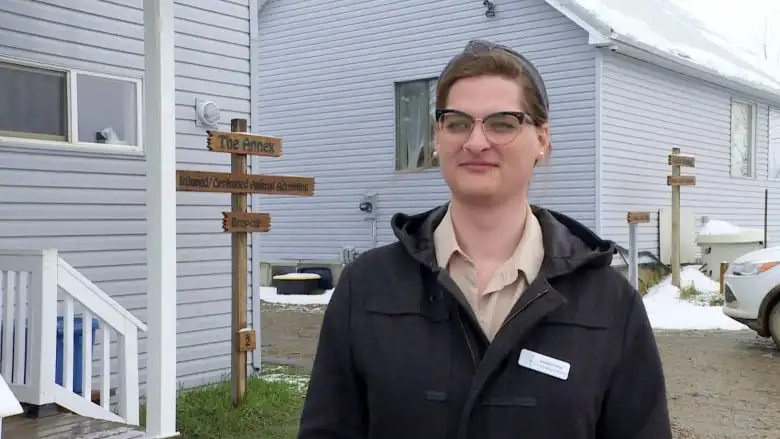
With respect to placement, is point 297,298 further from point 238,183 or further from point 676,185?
point 238,183

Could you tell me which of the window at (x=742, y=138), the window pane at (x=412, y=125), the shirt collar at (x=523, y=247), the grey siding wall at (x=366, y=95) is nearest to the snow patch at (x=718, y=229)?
the window at (x=742, y=138)

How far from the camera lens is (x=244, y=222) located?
639cm

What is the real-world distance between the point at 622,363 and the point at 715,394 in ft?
20.2

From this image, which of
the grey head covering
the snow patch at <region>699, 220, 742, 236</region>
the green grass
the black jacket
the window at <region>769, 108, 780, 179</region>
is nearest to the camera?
the black jacket

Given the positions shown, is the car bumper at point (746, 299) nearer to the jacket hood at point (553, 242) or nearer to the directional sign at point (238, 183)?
the directional sign at point (238, 183)

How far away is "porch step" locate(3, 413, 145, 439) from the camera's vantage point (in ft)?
15.7

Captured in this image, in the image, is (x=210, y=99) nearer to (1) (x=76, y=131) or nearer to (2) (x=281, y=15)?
(1) (x=76, y=131)

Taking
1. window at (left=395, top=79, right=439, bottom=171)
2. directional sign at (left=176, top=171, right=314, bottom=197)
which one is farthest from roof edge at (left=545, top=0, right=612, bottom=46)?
directional sign at (left=176, top=171, right=314, bottom=197)

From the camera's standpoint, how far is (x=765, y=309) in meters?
8.99

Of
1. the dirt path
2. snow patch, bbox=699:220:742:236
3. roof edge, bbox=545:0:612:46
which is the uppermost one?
roof edge, bbox=545:0:612:46

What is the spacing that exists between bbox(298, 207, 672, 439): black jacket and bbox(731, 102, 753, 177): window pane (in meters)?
16.8

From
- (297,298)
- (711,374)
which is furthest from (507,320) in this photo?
(297,298)

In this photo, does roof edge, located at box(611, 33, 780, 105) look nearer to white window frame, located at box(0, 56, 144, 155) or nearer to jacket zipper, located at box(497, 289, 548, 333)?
white window frame, located at box(0, 56, 144, 155)

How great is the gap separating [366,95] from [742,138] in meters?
8.21
